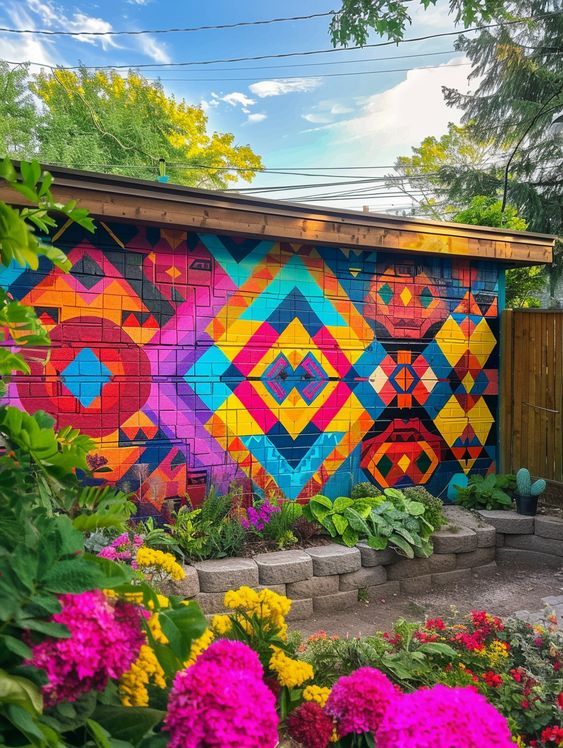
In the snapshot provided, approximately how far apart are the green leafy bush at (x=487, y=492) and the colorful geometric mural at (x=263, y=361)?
209 millimetres

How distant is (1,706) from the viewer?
68 centimetres

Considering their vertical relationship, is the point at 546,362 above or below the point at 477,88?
below

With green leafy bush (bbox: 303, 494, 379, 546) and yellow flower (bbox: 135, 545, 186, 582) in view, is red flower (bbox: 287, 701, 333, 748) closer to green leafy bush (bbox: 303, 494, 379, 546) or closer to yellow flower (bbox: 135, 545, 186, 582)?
yellow flower (bbox: 135, 545, 186, 582)

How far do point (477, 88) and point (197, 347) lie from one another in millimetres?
11589

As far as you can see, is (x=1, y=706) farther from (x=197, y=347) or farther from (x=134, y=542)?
(x=197, y=347)

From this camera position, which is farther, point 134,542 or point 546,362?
point 546,362

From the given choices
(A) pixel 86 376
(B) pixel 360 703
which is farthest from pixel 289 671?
(A) pixel 86 376

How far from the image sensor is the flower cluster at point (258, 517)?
4488 mm

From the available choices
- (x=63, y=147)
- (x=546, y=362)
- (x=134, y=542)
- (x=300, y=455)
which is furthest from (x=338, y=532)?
(x=63, y=147)

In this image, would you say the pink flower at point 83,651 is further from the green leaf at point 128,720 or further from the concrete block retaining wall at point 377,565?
the concrete block retaining wall at point 377,565

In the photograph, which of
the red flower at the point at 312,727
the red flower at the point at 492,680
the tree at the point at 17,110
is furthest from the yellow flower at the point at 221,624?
the tree at the point at 17,110

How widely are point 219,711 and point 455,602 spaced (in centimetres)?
425

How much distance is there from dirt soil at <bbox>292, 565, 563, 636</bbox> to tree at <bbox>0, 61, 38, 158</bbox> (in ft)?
53.8

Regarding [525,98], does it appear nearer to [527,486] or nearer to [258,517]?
[527,486]
